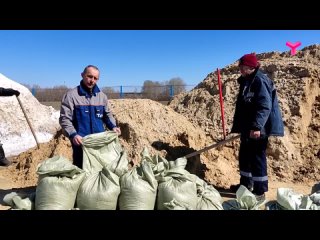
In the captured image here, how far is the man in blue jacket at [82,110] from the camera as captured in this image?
4.02 metres

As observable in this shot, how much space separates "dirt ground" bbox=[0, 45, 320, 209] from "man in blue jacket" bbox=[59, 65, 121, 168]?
2.25 meters

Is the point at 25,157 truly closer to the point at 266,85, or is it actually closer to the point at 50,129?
the point at 50,129

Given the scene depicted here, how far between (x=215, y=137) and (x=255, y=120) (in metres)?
3.21

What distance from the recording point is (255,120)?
4598mm

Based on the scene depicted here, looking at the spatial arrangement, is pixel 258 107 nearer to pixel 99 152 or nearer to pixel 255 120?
pixel 255 120

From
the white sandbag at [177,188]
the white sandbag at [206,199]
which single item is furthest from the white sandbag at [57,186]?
the white sandbag at [206,199]

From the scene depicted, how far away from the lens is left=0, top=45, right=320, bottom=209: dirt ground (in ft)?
21.5

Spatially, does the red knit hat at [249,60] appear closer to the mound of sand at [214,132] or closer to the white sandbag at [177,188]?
the white sandbag at [177,188]

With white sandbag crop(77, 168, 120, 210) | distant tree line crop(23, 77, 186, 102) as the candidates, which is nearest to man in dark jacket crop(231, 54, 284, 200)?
white sandbag crop(77, 168, 120, 210)

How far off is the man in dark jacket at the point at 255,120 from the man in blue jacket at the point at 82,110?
1760 mm

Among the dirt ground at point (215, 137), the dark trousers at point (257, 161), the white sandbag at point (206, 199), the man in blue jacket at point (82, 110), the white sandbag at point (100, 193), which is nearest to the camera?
the white sandbag at point (100, 193)

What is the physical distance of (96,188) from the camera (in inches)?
134
